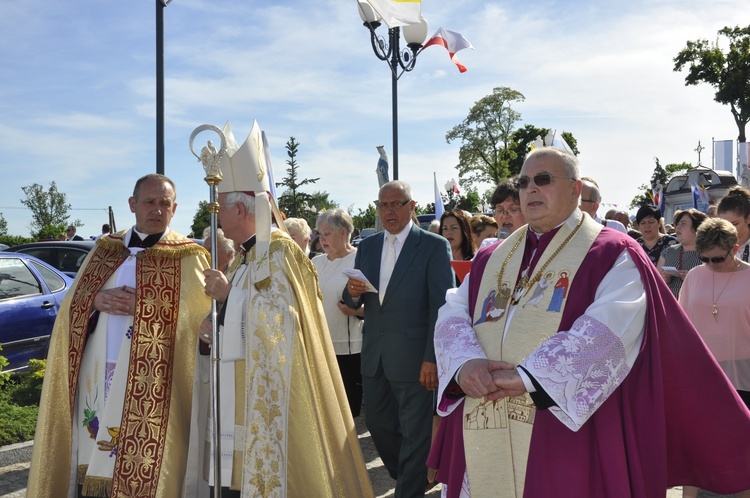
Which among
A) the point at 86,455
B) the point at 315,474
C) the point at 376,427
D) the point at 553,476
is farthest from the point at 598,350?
the point at 86,455

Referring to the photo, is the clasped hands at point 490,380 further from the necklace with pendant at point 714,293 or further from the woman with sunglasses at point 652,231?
the woman with sunglasses at point 652,231

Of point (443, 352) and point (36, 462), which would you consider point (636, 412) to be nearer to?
point (443, 352)

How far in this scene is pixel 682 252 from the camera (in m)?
6.21

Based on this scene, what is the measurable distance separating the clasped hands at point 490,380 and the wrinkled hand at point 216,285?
165 centimetres

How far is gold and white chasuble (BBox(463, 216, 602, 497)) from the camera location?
300cm

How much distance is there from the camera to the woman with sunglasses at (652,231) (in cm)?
673

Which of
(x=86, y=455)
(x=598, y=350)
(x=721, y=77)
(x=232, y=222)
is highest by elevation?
(x=721, y=77)

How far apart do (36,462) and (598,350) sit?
3401 millimetres

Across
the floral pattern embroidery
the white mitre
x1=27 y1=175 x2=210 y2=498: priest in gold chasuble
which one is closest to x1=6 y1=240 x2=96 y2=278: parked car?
x1=27 y1=175 x2=210 y2=498: priest in gold chasuble

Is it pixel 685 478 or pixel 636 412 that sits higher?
pixel 636 412

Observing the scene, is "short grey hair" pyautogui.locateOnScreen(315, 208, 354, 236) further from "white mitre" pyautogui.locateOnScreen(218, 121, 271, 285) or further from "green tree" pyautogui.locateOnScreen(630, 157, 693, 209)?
"green tree" pyautogui.locateOnScreen(630, 157, 693, 209)

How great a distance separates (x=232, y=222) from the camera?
432cm

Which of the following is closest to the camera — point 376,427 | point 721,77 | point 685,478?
point 685,478

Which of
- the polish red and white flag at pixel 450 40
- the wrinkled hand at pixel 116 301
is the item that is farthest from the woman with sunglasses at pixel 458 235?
the polish red and white flag at pixel 450 40
